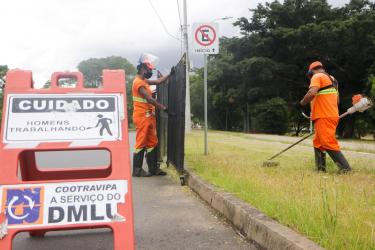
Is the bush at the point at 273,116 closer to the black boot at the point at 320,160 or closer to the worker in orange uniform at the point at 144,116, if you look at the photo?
the worker in orange uniform at the point at 144,116

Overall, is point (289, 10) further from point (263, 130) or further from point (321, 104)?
point (321, 104)

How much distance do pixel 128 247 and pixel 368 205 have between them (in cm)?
253

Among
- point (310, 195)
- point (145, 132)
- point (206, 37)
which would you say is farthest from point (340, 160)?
point (206, 37)

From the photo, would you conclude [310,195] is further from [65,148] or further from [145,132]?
[145,132]

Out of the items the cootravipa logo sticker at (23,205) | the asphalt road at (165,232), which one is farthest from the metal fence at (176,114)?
the cootravipa logo sticker at (23,205)

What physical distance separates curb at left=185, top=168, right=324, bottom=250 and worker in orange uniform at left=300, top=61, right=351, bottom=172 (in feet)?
6.84

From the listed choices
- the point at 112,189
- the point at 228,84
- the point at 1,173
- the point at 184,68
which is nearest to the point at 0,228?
the point at 1,173

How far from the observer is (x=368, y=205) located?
4.90 m

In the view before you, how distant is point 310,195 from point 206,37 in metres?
6.20

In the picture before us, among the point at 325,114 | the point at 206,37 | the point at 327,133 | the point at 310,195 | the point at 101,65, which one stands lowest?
the point at 310,195

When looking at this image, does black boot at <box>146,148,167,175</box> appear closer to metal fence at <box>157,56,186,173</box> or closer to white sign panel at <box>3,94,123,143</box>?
metal fence at <box>157,56,186,173</box>

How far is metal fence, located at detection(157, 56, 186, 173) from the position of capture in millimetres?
8102

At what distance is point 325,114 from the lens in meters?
7.60

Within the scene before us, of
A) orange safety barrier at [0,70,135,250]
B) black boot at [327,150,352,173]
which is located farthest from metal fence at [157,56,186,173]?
orange safety barrier at [0,70,135,250]
